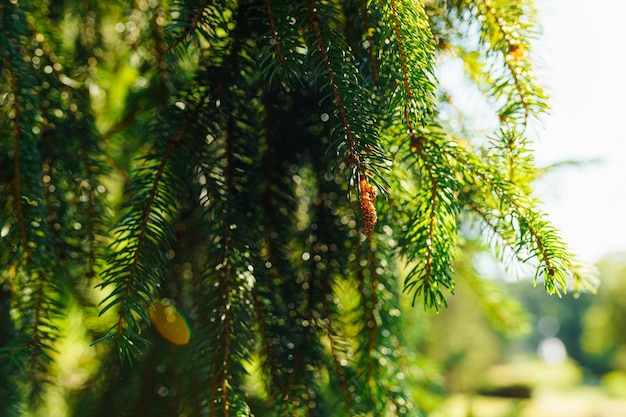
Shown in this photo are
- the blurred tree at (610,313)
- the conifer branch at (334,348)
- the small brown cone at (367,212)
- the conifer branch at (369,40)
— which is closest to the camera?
the small brown cone at (367,212)

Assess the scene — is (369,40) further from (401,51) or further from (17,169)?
(17,169)

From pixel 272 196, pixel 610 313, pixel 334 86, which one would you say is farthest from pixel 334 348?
pixel 610 313

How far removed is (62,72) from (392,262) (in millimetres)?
509

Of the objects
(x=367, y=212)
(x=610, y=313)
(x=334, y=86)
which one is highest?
(x=334, y=86)

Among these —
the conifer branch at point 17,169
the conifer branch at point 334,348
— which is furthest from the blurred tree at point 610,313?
the conifer branch at point 17,169

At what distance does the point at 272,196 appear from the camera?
0.60 meters

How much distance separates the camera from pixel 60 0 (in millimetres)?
670

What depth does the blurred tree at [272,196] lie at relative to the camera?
0.41 meters

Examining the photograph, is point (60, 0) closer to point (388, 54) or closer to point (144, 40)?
point (144, 40)

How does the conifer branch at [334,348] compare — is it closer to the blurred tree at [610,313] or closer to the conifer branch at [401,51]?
the conifer branch at [401,51]

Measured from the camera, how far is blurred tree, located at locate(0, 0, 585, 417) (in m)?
0.41

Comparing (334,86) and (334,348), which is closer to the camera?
(334,86)

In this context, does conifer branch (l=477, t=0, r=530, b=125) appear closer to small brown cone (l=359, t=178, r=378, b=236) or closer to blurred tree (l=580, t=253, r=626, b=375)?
small brown cone (l=359, t=178, r=378, b=236)

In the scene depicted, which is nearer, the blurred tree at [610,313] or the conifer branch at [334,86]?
the conifer branch at [334,86]
